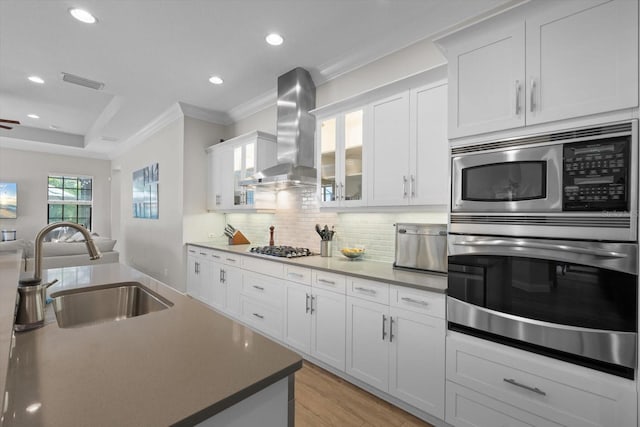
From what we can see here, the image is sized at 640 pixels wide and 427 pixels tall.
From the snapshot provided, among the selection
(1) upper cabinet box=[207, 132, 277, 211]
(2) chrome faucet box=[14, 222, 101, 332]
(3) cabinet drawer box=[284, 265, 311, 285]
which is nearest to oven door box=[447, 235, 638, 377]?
(3) cabinet drawer box=[284, 265, 311, 285]

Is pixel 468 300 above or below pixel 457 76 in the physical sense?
below

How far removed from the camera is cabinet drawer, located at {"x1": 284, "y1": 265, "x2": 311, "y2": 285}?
8.86ft

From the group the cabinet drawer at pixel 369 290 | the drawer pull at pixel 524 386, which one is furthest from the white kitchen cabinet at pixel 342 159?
the drawer pull at pixel 524 386

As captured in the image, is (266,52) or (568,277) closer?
(568,277)

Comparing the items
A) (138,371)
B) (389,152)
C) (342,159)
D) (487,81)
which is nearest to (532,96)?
(487,81)

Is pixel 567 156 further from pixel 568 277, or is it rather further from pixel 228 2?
pixel 228 2

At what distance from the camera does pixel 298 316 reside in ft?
9.10

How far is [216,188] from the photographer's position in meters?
4.58

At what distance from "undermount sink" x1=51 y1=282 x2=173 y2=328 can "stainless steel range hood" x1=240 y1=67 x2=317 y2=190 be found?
5.72 feet

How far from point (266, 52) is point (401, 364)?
2.87m

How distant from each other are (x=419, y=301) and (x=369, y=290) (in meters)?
0.37

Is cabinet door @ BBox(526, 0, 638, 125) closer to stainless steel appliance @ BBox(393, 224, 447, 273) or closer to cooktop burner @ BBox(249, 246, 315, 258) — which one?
stainless steel appliance @ BBox(393, 224, 447, 273)

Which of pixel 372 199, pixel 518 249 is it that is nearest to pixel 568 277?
pixel 518 249

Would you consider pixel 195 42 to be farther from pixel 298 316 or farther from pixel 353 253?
pixel 298 316
